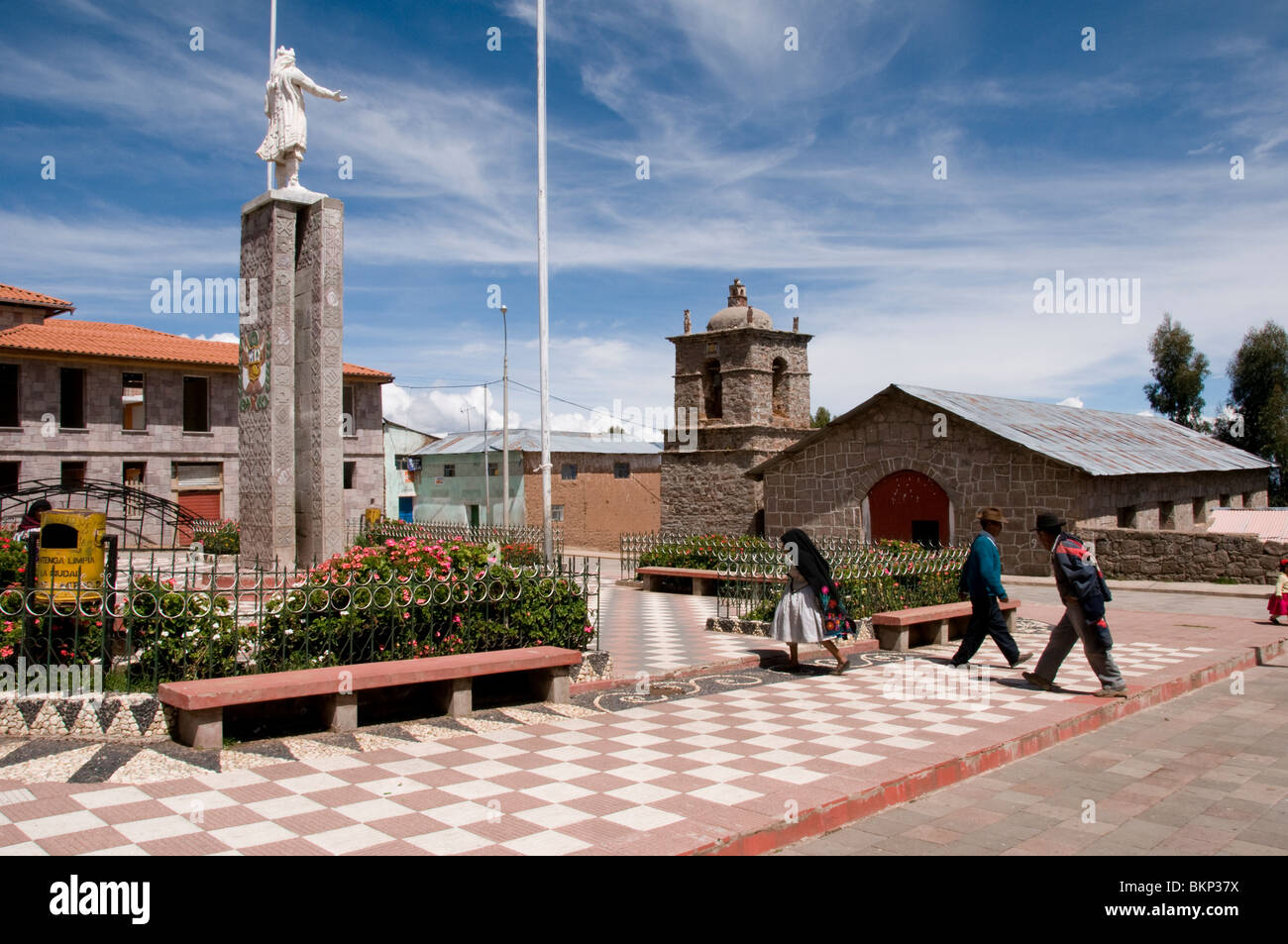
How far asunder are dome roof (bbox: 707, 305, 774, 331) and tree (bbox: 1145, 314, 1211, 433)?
24.6m

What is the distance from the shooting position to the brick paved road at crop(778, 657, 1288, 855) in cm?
497

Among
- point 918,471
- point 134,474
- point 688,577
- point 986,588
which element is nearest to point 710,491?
point 918,471

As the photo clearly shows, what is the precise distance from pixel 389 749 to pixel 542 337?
11959 mm

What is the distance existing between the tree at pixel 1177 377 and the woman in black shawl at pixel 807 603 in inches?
1669

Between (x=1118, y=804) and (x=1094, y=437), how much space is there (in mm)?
23529

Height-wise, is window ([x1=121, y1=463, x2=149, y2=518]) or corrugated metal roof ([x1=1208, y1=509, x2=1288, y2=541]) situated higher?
window ([x1=121, y1=463, x2=149, y2=518])

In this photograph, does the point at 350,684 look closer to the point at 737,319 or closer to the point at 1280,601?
the point at 1280,601

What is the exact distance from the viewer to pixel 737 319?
3219 cm

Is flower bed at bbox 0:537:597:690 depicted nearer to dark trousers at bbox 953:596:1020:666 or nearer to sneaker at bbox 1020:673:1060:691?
dark trousers at bbox 953:596:1020:666

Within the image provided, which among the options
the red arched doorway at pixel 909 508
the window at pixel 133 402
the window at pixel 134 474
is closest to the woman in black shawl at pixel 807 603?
the red arched doorway at pixel 909 508

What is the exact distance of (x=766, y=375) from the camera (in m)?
32.2

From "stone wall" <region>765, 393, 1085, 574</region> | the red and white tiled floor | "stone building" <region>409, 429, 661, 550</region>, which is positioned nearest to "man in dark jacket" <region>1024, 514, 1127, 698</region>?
the red and white tiled floor

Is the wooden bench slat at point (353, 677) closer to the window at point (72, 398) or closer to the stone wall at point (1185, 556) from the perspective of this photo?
the stone wall at point (1185, 556)
